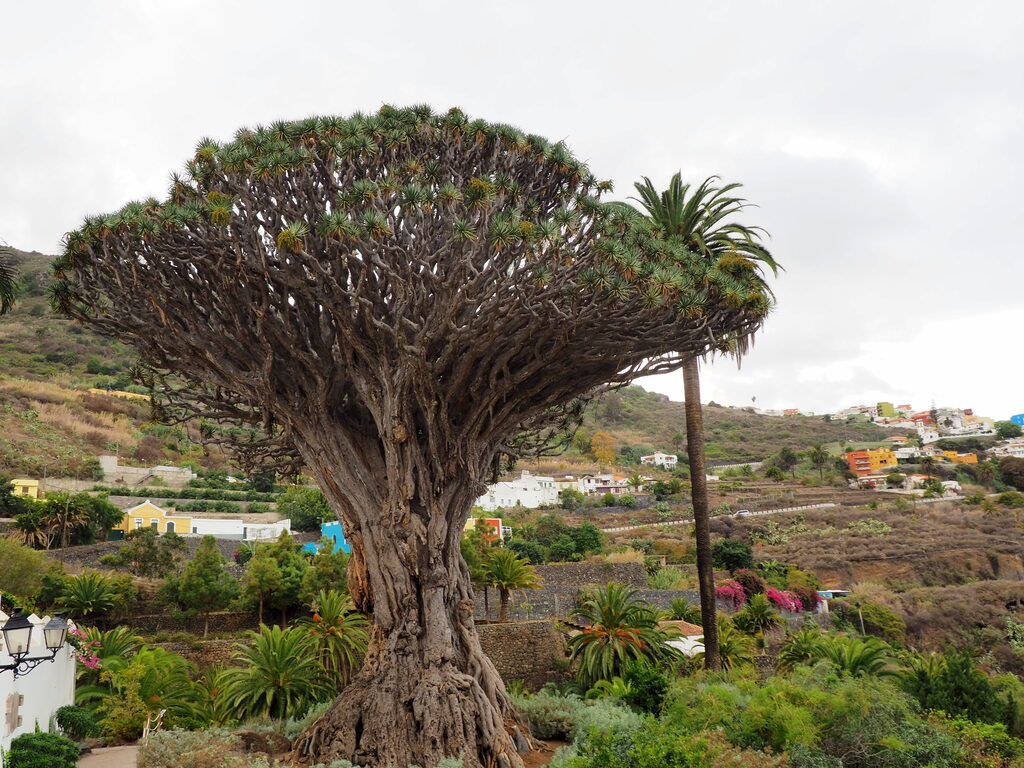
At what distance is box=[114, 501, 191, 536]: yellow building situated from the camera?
127ft

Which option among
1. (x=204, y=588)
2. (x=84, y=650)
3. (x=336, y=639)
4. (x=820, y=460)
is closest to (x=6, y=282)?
(x=84, y=650)

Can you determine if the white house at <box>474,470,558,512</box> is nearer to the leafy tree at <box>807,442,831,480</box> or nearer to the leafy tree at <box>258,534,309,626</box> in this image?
the leafy tree at <box>807,442,831,480</box>

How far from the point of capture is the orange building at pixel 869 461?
73.4 meters

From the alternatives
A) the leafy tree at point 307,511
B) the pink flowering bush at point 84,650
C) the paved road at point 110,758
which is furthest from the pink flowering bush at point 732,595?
the paved road at point 110,758

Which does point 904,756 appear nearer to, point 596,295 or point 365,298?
point 596,295

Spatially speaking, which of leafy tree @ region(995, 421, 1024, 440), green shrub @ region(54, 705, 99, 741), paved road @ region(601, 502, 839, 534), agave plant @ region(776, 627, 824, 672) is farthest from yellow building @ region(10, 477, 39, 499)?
leafy tree @ region(995, 421, 1024, 440)

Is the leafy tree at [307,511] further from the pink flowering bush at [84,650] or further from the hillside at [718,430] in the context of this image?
the hillside at [718,430]

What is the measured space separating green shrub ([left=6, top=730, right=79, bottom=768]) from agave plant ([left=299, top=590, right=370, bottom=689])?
502cm

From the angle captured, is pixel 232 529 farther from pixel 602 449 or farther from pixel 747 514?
pixel 602 449

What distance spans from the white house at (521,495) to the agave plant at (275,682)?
42451 millimetres

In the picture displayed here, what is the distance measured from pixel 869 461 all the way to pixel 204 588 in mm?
69313

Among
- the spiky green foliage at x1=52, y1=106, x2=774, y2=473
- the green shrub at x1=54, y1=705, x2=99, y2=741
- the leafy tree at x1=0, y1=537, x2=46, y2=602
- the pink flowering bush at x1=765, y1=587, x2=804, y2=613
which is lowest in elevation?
the pink flowering bush at x1=765, y1=587, x2=804, y2=613

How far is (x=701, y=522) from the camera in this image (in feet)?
47.3

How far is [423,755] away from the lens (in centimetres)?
999
